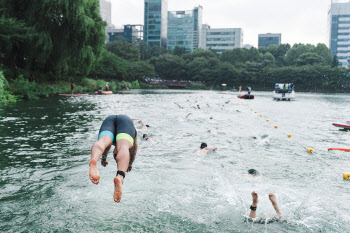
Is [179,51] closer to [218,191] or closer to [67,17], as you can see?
[67,17]

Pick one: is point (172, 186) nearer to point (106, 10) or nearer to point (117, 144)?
point (117, 144)

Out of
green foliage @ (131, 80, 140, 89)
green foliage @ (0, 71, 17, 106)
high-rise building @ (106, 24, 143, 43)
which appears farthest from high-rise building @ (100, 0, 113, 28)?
green foliage @ (0, 71, 17, 106)

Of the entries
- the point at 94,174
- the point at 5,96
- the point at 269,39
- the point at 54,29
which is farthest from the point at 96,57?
the point at 269,39

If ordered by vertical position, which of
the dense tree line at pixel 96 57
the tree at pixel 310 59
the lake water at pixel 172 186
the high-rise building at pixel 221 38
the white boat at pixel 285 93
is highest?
the high-rise building at pixel 221 38

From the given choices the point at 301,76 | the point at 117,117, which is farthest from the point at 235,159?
the point at 301,76

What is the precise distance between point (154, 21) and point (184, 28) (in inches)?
607

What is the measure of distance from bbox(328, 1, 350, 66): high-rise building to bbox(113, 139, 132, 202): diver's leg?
166713 millimetres

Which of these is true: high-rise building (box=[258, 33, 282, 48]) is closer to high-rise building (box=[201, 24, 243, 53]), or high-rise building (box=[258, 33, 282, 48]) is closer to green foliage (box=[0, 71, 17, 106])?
high-rise building (box=[201, 24, 243, 53])

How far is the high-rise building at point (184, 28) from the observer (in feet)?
497

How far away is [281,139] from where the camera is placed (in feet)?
42.0

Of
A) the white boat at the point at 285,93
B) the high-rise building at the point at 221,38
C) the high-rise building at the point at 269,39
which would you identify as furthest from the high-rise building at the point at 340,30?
the white boat at the point at 285,93

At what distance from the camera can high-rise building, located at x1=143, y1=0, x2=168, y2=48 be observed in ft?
476

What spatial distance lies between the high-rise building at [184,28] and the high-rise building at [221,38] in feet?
17.2

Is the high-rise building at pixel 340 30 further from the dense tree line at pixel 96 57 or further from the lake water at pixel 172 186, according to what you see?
the lake water at pixel 172 186
